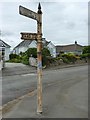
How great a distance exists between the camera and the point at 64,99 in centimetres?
1351

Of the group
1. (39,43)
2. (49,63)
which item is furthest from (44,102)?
(49,63)

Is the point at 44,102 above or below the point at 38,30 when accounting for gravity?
below

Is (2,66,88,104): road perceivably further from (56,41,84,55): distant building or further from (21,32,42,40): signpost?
(56,41,84,55): distant building

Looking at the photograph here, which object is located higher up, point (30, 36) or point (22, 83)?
point (30, 36)

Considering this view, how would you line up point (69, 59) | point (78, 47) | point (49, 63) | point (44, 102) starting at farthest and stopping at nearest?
point (78, 47), point (69, 59), point (49, 63), point (44, 102)

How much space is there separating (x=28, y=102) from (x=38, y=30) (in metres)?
3.55

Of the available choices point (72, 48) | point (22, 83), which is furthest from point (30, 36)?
point (72, 48)

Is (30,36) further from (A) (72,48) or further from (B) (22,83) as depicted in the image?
(A) (72,48)

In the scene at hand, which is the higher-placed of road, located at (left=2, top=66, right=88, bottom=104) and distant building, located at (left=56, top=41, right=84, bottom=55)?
distant building, located at (left=56, top=41, right=84, bottom=55)

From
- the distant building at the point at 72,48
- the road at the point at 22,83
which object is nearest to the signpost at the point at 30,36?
the road at the point at 22,83

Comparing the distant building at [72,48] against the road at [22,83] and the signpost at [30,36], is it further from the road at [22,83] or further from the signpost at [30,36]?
the signpost at [30,36]

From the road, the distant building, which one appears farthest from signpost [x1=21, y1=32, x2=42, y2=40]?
the distant building

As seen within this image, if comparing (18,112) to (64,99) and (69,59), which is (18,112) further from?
(69,59)

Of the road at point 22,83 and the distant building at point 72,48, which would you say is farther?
the distant building at point 72,48
